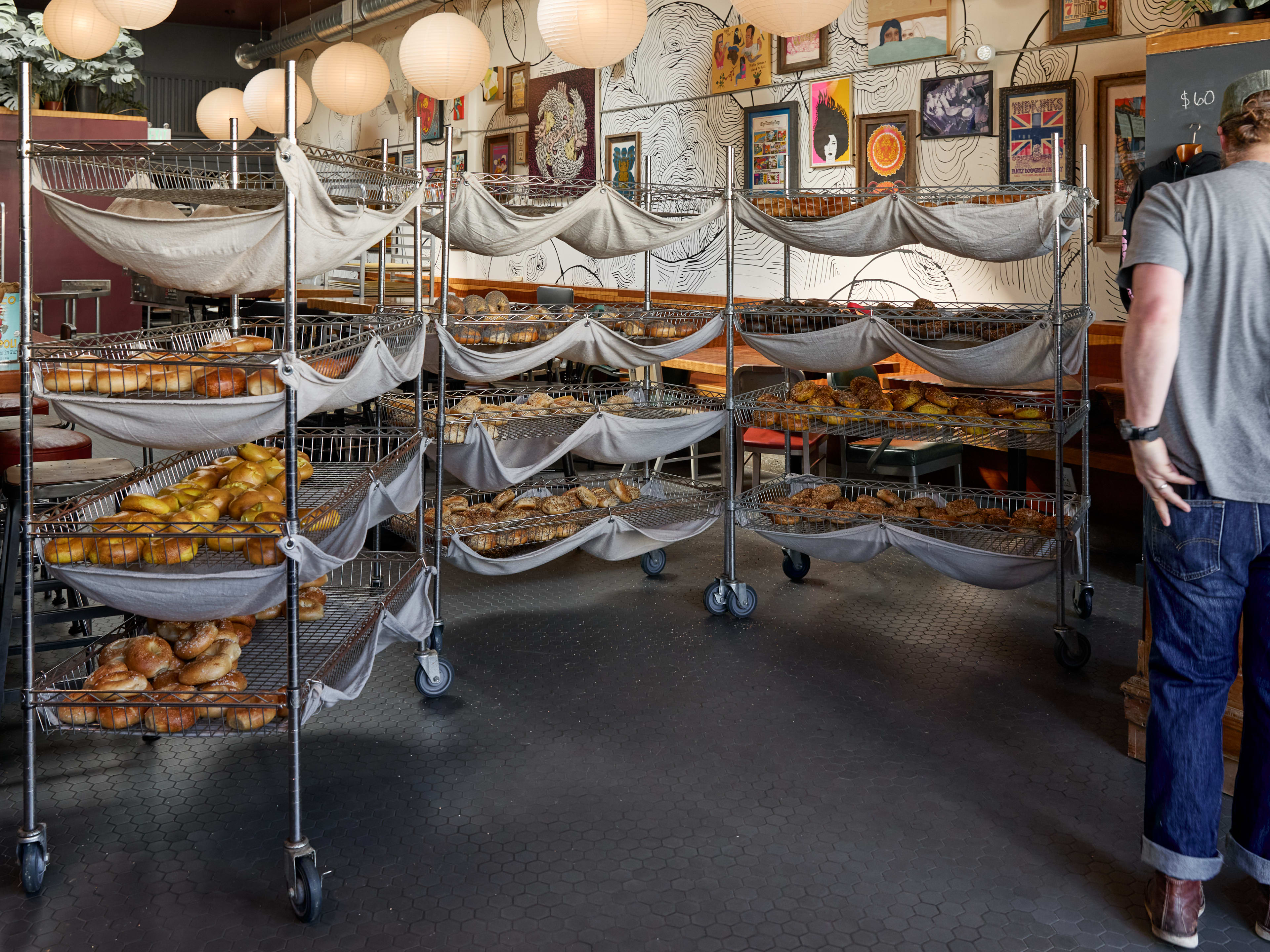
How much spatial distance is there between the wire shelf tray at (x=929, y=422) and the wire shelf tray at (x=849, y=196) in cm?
69

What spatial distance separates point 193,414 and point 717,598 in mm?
2267

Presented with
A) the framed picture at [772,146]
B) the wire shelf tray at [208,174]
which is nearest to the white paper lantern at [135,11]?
the wire shelf tray at [208,174]

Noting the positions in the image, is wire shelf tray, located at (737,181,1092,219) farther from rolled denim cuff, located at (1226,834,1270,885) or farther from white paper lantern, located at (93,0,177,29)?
white paper lantern, located at (93,0,177,29)

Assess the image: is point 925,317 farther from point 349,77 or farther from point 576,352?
point 349,77

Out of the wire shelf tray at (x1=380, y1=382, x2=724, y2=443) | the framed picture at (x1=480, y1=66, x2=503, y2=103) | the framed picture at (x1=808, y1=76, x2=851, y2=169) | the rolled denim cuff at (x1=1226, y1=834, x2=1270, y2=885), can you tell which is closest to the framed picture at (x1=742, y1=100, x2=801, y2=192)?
the framed picture at (x1=808, y1=76, x2=851, y2=169)

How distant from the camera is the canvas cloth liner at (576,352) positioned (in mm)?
3389

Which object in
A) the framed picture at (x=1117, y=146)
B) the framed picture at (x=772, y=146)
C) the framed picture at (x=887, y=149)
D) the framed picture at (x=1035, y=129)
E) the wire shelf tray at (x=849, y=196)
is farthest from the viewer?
the framed picture at (x=772, y=146)

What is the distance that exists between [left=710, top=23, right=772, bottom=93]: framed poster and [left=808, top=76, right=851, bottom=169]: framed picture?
1.55 feet

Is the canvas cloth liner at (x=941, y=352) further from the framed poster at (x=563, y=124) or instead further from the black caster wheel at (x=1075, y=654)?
the framed poster at (x=563, y=124)

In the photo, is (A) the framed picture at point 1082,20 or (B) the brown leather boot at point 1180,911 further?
(A) the framed picture at point 1082,20

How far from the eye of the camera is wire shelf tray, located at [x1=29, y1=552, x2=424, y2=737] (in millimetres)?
2301

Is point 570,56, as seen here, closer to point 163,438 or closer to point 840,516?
point 840,516

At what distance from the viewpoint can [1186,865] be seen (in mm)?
1989

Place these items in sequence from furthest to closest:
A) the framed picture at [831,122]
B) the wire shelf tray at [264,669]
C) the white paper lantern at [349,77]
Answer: the white paper lantern at [349,77] < the framed picture at [831,122] < the wire shelf tray at [264,669]
